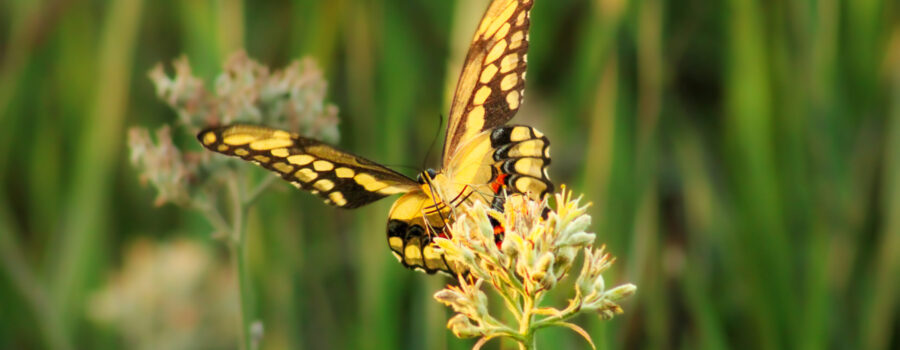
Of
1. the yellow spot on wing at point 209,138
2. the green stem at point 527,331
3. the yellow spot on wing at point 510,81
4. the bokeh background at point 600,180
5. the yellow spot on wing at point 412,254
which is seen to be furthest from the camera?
the bokeh background at point 600,180

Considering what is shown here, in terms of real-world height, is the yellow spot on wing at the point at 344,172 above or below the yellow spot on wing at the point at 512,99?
below

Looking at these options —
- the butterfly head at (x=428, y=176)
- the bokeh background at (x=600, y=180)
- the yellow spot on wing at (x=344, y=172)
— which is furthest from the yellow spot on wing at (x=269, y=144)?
the bokeh background at (x=600, y=180)

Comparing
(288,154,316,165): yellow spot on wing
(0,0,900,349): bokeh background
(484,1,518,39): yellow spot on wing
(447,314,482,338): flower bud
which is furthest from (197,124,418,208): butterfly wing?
(0,0,900,349): bokeh background

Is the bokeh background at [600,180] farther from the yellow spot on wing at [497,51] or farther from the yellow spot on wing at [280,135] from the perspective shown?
the yellow spot on wing at [280,135]

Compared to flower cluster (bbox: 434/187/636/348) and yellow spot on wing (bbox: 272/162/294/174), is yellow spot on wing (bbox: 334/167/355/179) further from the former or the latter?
flower cluster (bbox: 434/187/636/348)

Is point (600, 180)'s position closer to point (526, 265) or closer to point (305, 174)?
point (305, 174)

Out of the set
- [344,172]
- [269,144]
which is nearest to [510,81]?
[344,172]
